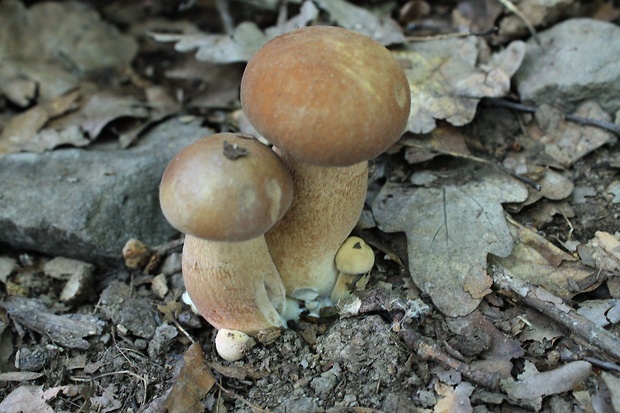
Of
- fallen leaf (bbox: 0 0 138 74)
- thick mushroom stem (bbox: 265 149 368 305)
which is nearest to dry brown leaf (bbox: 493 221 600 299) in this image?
thick mushroom stem (bbox: 265 149 368 305)

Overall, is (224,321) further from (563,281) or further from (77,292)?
(563,281)

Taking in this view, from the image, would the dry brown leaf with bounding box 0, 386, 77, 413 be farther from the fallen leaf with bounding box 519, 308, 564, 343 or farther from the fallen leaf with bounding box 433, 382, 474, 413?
the fallen leaf with bounding box 519, 308, 564, 343

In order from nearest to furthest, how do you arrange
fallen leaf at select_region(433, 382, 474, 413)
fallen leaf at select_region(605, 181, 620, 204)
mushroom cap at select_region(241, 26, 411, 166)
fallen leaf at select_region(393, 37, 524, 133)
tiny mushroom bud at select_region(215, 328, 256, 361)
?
1. mushroom cap at select_region(241, 26, 411, 166)
2. fallen leaf at select_region(433, 382, 474, 413)
3. tiny mushroom bud at select_region(215, 328, 256, 361)
4. fallen leaf at select_region(605, 181, 620, 204)
5. fallen leaf at select_region(393, 37, 524, 133)

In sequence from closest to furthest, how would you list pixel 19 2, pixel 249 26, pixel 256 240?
1. pixel 256 240
2. pixel 249 26
3. pixel 19 2

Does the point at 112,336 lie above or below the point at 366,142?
below

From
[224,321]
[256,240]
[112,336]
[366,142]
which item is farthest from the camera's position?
[112,336]

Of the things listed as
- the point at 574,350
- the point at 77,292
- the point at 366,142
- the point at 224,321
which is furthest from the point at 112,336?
the point at 574,350
